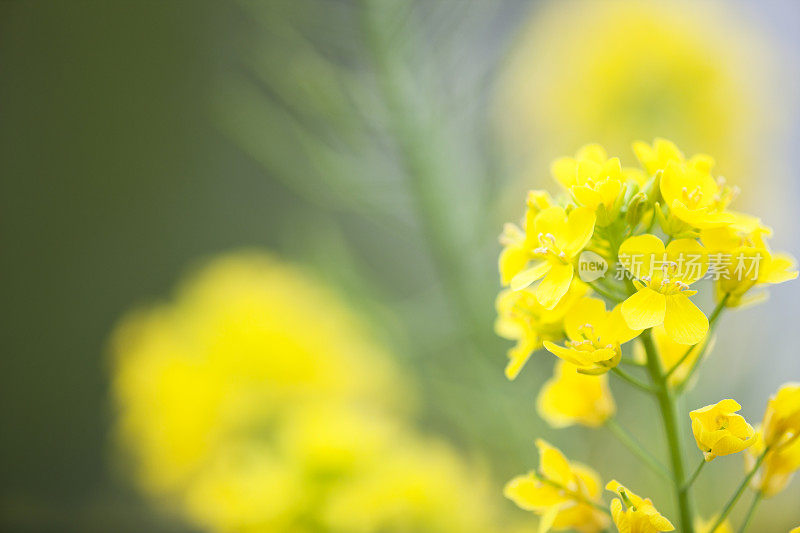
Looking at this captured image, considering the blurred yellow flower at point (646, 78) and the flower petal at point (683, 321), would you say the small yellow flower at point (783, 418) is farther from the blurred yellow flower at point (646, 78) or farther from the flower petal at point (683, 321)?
the blurred yellow flower at point (646, 78)

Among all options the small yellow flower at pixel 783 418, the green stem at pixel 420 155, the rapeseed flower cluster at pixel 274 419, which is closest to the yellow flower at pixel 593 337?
the small yellow flower at pixel 783 418

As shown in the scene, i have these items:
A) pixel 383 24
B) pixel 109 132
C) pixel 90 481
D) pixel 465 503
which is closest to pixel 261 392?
pixel 465 503

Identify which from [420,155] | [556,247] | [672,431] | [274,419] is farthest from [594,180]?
[274,419]

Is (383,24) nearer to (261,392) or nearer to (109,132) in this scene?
(261,392)

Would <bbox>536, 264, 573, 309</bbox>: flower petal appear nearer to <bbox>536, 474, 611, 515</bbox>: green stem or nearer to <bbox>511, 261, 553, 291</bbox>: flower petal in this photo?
<bbox>511, 261, 553, 291</bbox>: flower petal

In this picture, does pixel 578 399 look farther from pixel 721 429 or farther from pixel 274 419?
pixel 274 419

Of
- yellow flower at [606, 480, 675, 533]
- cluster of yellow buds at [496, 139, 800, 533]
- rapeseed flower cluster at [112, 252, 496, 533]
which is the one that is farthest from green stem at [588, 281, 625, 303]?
rapeseed flower cluster at [112, 252, 496, 533]
